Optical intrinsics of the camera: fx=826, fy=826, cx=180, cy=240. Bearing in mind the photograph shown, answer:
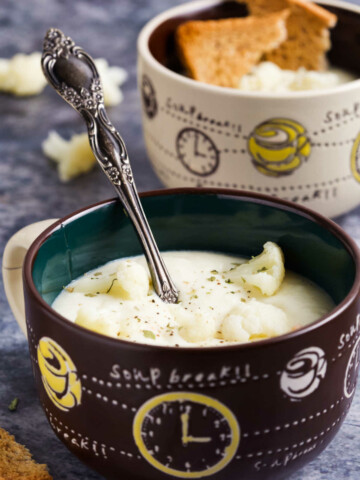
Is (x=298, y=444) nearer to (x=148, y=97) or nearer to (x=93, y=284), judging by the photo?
(x=93, y=284)

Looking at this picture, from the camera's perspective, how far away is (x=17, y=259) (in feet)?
3.36

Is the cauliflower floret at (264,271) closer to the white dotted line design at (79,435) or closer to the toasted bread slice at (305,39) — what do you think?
the white dotted line design at (79,435)

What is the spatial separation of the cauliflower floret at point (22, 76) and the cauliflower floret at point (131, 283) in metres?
1.09

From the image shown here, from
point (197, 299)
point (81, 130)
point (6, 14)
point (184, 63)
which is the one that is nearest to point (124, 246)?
point (197, 299)

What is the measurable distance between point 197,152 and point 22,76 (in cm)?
74

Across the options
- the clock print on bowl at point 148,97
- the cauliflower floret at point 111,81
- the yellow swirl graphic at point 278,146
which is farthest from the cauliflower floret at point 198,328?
the cauliflower floret at point 111,81

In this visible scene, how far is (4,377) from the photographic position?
1.11 meters

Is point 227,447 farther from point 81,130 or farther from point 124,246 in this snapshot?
point 81,130

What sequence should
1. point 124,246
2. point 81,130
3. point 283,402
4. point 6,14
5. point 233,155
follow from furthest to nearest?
point 6,14
point 81,130
point 233,155
point 124,246
point 283,402

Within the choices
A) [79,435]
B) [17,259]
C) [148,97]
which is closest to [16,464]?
[79,435]

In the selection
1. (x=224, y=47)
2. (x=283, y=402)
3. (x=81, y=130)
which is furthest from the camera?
(x=81, y=130)

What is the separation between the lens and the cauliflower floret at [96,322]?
0.86 metres

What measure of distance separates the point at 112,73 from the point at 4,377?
1054 mm

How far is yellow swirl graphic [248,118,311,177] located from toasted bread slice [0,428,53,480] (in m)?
0.60
